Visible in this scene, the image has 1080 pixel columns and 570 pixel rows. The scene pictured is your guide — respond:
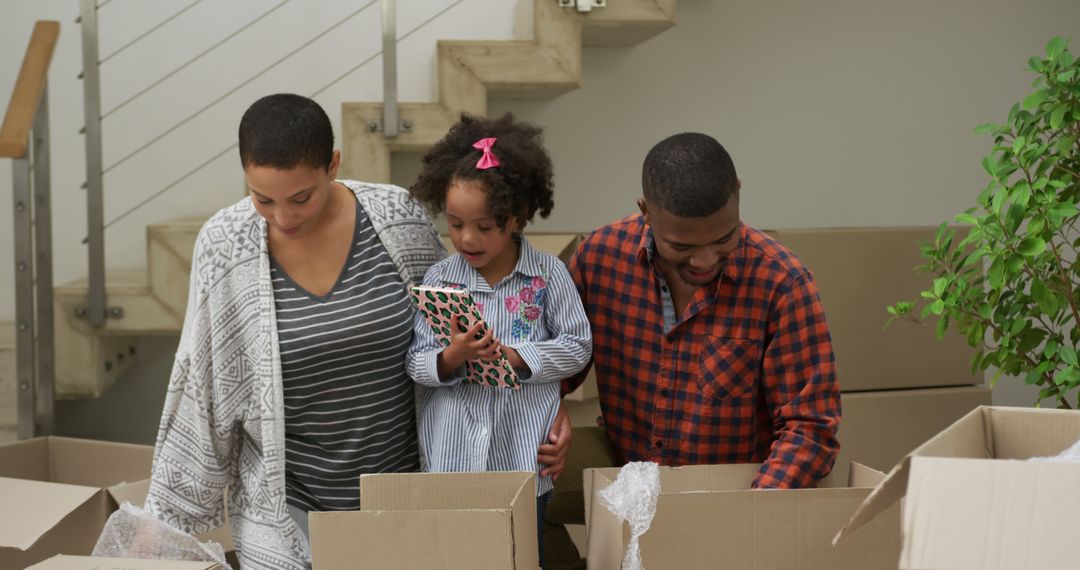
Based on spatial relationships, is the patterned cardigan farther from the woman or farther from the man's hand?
the man's hand

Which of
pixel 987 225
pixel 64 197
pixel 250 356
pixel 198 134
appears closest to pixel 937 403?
pixel 987 225

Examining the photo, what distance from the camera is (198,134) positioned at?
11.5 ft

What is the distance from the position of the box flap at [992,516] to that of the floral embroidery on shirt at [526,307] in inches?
31.9

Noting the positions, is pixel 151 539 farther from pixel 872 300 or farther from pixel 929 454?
pixel 872 300

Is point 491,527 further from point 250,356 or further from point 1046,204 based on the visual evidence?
point 1046,204

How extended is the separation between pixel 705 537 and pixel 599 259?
64 centimetres

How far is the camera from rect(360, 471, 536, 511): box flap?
4.85 ft

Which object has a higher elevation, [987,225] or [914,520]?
[987,225]

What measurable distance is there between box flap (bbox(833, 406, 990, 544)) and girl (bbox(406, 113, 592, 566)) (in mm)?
605

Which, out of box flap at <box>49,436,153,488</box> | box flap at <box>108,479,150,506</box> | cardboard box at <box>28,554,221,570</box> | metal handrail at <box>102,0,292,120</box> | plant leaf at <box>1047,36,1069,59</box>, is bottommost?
box flap at <box>49,436,153,488</box>

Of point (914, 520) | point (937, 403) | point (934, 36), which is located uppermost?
point (934, 36)

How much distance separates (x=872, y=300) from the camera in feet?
9.39

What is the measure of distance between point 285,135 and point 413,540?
2.18 feet

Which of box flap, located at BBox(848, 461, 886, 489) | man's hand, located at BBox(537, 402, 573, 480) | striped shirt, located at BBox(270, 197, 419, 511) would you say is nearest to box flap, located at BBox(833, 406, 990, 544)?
box flap, located at BBox(848, 461, 886, 489)
